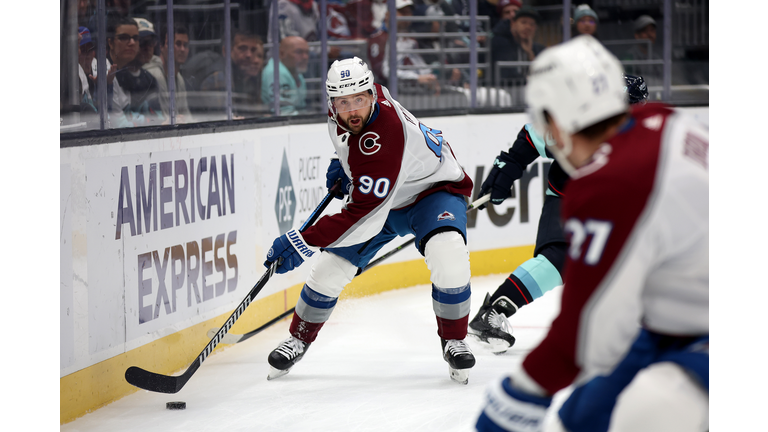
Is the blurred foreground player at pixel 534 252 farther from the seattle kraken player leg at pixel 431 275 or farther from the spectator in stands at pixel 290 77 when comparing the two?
the spectator in stands at pixel 290 77

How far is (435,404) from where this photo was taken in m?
2.84

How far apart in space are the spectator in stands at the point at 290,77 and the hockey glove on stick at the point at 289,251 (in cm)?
149

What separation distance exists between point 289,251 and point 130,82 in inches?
36.9

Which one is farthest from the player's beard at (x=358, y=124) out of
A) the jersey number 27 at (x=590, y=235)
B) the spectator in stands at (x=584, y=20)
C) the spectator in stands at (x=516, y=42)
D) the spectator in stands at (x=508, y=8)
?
the spectator in stands at (x=584, y=20)

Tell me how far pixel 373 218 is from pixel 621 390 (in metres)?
1.69

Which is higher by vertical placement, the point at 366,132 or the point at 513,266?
the point at 366,132

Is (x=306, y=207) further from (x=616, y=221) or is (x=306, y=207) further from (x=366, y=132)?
(x=616, y=221)

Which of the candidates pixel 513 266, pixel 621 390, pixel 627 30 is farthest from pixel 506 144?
pixel 621 390

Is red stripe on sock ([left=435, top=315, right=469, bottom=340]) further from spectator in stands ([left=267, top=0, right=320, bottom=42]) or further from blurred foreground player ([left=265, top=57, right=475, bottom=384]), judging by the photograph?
spectator in stands ([left=267, top=0, right=320, bottom=42])

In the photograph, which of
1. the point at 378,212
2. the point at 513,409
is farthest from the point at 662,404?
the point at 378,212

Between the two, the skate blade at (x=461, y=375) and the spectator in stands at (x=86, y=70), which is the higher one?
the spectator in stands at (x=86, y=70)

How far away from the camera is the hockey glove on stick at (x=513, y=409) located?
1.20m

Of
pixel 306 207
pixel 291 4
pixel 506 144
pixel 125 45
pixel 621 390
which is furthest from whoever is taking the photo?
pixel 506 144

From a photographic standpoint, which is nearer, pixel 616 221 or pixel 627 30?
pixel 616 221
